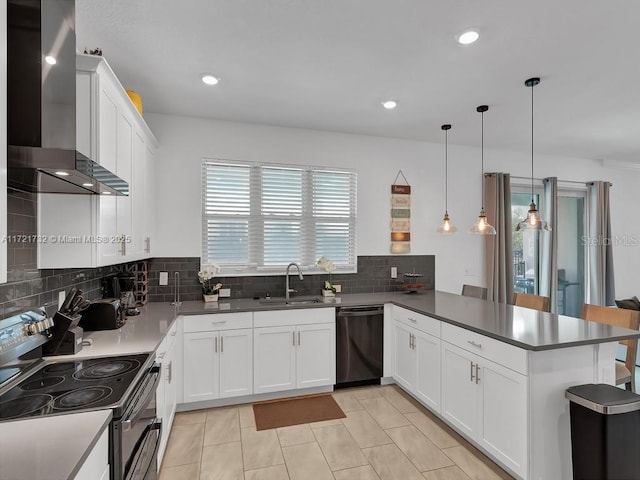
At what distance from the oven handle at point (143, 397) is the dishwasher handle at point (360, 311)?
1881mm

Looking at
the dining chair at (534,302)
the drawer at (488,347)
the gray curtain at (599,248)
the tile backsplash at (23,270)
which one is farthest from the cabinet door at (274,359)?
the gray curtain at (599,248)

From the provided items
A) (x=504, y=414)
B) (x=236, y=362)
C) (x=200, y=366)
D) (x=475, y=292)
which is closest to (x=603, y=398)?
(x=504, y=414)

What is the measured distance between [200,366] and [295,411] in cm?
→ 92

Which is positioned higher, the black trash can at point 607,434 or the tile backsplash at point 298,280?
the tile backsplash at point 298,280

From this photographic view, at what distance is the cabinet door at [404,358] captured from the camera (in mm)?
3262

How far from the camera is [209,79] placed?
2771 millimetres

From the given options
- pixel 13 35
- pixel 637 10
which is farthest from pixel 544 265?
pixel 13 35

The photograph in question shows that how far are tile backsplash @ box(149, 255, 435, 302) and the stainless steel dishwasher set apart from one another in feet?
2.02

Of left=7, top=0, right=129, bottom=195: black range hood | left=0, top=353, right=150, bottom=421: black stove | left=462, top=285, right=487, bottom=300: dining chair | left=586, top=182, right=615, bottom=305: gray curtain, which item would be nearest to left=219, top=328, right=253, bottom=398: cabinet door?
left=0, top=353, right=150, bottom=421: black stove

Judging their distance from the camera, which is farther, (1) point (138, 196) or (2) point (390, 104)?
(2) point (390, 104)

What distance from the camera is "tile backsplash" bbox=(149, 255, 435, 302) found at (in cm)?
355

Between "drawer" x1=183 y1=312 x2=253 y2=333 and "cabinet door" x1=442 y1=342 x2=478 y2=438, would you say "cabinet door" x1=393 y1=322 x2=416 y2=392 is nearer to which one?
"cabinet door" x1=442 y1=342 x2=478 y2=438

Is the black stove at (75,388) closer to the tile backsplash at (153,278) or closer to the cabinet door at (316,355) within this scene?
the tile backsplash at (153,278)

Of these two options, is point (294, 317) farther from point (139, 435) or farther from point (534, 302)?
point (534, 302)
